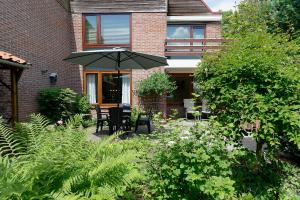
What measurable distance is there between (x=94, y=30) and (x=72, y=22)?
108 centimetres

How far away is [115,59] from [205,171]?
5.60 meters

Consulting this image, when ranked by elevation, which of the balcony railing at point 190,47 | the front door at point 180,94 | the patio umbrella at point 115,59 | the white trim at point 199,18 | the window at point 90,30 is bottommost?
the front door at point 180,94

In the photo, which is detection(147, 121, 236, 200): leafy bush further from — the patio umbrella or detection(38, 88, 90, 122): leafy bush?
detection(38, 88, 90, 122): leafy bush

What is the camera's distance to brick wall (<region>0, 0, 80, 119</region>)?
26.0 feet

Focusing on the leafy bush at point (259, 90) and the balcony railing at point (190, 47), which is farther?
the balcony railing at point (190, 47)

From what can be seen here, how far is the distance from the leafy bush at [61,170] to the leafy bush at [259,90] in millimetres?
1558

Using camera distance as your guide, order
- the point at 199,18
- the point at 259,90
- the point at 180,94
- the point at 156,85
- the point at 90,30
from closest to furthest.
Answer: the point at 259,90, the point at 156,85, the point at 90,30, the point at 199,18, the point at 180,94

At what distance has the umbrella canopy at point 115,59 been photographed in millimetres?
6929

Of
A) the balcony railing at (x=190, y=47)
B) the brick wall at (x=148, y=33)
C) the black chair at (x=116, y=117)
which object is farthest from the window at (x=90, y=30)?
the black chair at (x=116, y=117)

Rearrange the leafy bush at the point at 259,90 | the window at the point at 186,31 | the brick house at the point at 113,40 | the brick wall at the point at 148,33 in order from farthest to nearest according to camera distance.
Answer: the window at the point at 186,31
the brick wall at the point at 148,33
the brick house at the point at 113,40
the leafy bush at the point at 259,90

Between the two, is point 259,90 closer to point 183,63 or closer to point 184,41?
point 183,63

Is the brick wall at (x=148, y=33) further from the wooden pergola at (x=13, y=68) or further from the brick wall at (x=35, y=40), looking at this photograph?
the wooden pergola at (x=13, y=68)

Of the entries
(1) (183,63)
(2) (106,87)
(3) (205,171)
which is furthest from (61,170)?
(1) (183,63)

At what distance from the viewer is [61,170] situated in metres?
2.58
